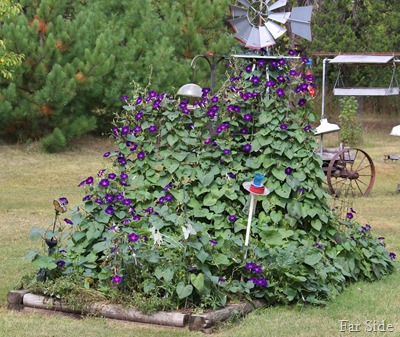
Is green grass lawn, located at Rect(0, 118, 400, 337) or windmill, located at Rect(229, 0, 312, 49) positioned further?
windmill, located at Rect(229, 0, 312, 49)

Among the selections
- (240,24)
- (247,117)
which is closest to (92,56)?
(240,24)

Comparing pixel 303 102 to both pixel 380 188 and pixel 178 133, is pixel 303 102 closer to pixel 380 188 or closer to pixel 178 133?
pixel 178 133

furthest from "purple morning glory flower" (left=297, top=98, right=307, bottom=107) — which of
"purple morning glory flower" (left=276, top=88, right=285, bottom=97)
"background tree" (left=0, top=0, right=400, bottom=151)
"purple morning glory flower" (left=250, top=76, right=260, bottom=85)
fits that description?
"background tree" (left=0, top=0, right=400, bottom=151)

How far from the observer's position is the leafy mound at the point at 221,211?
17.3 feet

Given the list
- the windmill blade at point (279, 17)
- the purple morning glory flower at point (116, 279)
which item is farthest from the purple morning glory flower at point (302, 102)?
the purple morning glory flower at point (116, 279)

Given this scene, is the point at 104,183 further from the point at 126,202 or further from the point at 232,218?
the point at 232,218

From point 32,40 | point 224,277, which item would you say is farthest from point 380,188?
point 224,277

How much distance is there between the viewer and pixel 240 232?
586cm

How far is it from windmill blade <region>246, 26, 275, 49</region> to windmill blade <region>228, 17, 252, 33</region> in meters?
0.10

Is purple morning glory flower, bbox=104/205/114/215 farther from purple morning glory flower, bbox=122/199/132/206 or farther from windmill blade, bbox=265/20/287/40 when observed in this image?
windmill blade, bbox=265/20/287/40

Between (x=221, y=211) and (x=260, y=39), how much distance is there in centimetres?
136

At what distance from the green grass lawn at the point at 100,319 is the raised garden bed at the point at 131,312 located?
0.18 feet

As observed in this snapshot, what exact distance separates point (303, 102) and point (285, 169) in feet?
1.75

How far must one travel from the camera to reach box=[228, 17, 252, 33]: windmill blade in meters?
6.44
